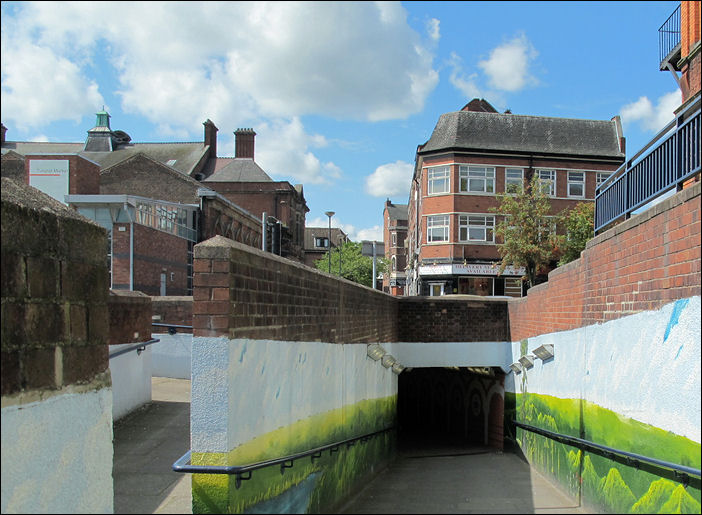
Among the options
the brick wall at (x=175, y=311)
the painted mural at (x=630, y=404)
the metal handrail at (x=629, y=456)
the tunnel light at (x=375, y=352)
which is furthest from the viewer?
the brick wall at (x=175, y=311)

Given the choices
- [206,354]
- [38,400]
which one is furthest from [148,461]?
[38,400]

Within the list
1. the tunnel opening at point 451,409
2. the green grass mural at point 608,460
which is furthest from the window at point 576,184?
the green grass mural at point 608,460

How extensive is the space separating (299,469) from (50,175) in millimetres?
26914

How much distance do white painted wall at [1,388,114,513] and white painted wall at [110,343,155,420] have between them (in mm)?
6288

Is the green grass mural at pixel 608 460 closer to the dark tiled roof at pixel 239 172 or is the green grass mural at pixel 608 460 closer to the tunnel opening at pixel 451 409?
the tunnel opening at pixel 451 409

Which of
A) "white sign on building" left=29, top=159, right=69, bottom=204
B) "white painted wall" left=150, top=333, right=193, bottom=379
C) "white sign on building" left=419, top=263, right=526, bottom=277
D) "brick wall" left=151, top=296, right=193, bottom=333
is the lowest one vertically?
"white painted wall" left=150, top=333, right=193, bottom=379

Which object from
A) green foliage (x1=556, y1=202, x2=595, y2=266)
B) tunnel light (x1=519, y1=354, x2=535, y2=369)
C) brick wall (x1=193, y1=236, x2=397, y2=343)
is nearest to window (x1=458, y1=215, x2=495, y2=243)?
green foliage (x1=556, y1=202, x2=595, y2=266)

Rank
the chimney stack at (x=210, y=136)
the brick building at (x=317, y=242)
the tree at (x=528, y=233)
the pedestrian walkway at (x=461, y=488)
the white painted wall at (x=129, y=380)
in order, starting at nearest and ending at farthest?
the pedestrian walkway at (x=461, y=488) < the white painted wall at (x=129, y=380) < the tree at (x=528, y=233) < the chimney stack at (x=210, y=136) < the brick building at (x=317, y=242)

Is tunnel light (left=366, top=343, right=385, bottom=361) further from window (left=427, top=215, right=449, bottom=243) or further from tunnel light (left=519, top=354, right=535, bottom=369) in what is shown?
window (left=427, top=215, right=449, bottom=243)

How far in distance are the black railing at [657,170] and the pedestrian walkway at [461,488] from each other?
4163mm

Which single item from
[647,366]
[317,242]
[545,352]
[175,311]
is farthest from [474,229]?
[317,242]

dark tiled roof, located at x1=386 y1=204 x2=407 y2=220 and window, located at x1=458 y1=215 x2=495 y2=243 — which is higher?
dark tiled roof, located at x1=386 y1=204 x2=407 y2=220

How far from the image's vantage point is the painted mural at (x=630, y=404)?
18.3 ft

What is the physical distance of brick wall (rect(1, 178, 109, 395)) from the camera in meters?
3.00
